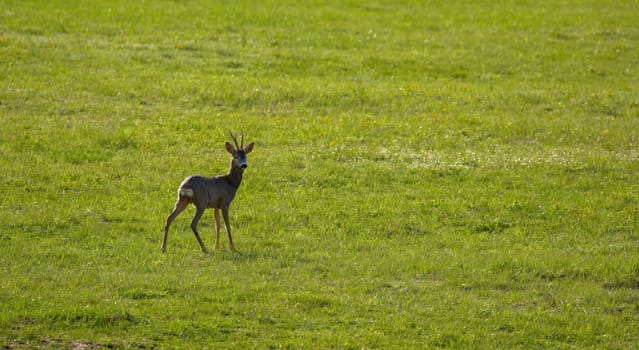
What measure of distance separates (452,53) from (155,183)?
50.3ft

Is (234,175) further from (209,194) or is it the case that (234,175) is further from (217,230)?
(217,230)

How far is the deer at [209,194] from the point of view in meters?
17.5

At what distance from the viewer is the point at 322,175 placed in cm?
2288

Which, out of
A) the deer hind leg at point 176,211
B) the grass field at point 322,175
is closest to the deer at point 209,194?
the deer hind leg at point 176,211

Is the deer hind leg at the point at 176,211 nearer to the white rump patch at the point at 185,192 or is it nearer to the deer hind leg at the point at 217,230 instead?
the white rump patch at the point at 185,192

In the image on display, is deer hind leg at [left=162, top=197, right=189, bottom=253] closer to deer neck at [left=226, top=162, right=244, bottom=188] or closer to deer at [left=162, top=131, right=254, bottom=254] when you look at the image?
deer at [left=162, top=131, right=254, bottom=254]

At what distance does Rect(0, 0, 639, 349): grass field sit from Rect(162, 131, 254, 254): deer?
51cm

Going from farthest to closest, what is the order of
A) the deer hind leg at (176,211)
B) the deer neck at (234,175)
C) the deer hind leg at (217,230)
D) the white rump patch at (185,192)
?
1. the deer neck at (234,175)
2. the deer hind leg at (217,230)
3. the deer hind leg at (176,211)
4. the white rump patch at (185,192)

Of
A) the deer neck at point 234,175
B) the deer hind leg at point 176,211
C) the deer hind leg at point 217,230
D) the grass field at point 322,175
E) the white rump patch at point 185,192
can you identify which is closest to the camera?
the grass field at point 322,175

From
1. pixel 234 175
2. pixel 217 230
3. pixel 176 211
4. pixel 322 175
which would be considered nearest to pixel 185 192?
pixel 176 211

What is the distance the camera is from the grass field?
1527 centimetres

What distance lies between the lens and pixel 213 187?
17953 mm

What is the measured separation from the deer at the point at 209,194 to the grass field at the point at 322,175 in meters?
0.51

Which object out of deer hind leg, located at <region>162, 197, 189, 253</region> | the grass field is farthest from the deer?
the grass field
